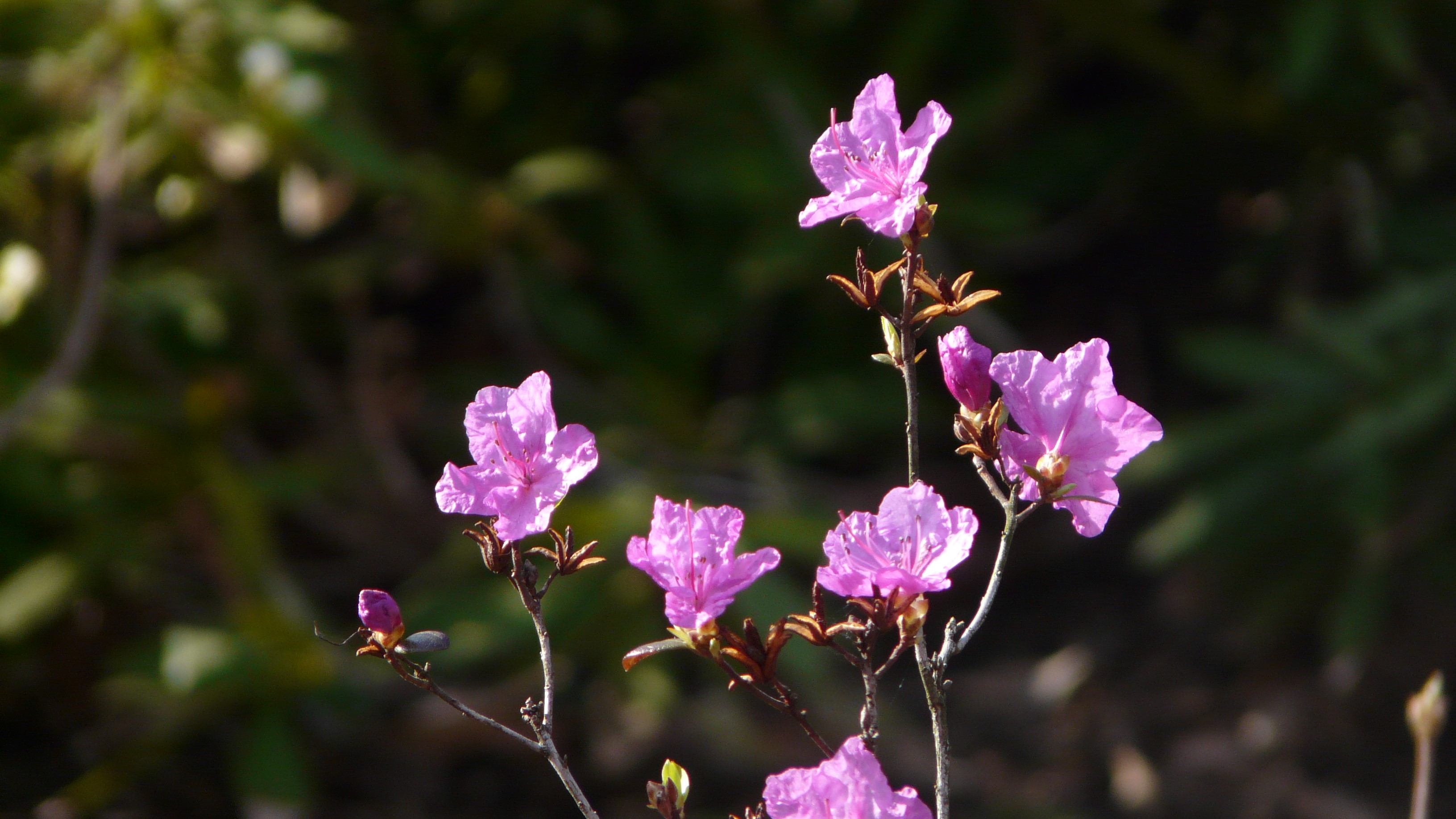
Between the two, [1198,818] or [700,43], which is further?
[700,43]

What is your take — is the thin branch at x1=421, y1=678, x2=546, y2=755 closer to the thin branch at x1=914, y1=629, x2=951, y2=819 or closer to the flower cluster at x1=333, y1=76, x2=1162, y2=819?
the flower cluster at x1=333, y1=76, x2=1162, y2=819

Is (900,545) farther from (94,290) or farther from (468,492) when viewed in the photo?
(94,290)

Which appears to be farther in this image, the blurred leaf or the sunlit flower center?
the blurred leaf

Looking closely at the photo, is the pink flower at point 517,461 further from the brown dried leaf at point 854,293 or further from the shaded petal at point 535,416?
the brown dried leaf at point 854,293

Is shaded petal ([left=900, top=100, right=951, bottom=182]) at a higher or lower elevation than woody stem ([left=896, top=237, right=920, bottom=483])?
higher

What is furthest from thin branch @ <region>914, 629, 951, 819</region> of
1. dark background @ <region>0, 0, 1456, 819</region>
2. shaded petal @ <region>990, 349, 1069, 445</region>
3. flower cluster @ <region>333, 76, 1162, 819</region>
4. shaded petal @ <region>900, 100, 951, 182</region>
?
dark background @ <region>0, 0, 1456, 819</region>

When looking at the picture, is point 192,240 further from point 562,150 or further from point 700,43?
point 700,43

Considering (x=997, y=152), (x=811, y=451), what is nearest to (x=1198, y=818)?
(x=811, y=451)

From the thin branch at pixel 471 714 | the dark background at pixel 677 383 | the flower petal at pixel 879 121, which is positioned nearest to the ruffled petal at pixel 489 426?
the thin branch at pixel 471 714
